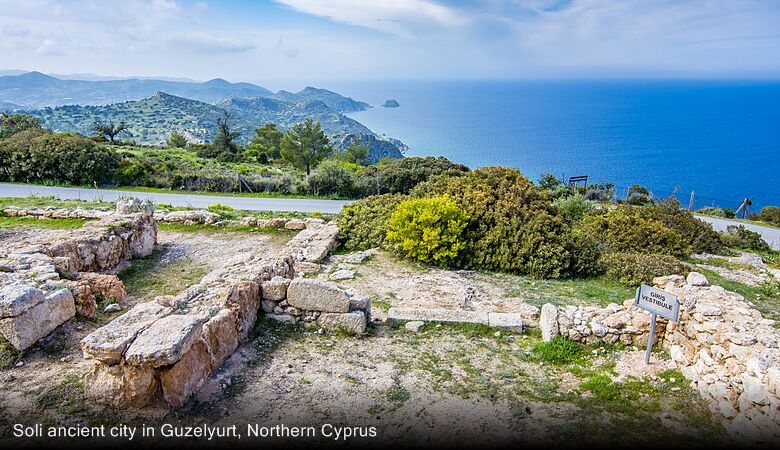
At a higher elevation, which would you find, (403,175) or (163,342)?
(403,175)

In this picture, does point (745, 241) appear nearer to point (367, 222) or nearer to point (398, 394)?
point (367, 222)

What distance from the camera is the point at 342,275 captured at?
1077 cm

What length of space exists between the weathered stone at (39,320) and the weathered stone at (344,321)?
12.7 feet

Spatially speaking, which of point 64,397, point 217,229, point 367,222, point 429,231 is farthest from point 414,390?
point 217,229

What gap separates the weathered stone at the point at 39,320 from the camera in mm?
6203

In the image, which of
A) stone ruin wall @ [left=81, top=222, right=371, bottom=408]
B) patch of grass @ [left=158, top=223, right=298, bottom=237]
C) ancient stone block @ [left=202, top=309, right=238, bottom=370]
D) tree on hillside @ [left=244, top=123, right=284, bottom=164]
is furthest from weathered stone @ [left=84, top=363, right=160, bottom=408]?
tree on hillside @ [left=244, top=123, right=284, bottom=164]

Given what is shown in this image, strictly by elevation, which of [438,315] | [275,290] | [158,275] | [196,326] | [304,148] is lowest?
[158,275]

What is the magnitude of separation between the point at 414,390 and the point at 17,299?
5.56 metres

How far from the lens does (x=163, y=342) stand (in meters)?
5.26

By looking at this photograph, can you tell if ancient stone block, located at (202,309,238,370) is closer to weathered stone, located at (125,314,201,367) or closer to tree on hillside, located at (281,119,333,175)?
weathered stone, located at (125,314,201,367)

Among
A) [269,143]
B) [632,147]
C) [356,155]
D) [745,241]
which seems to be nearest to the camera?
[745,241]

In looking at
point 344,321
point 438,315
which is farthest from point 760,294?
point 344,321

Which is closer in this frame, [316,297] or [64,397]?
[64,397]

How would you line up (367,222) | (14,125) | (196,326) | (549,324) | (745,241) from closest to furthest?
(196,326) → (549,324) → (367,222) → (745,241) → (14,125)
